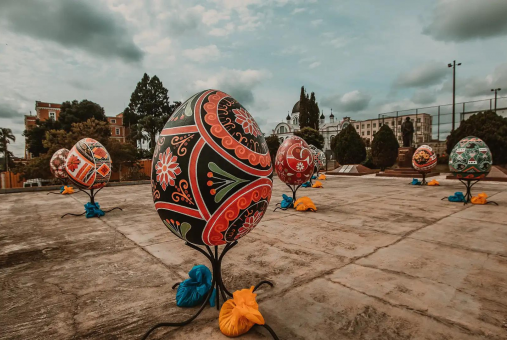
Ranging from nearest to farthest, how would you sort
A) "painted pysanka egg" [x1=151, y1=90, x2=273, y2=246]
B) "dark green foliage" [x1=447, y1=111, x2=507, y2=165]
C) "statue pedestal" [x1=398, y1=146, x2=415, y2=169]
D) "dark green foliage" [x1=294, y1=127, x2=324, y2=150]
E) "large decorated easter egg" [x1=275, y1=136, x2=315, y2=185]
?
"painted pysanka egg" [x1=151, y1=90, x2=273, y2=246], "large decorated easter egg" [x1=275, y1=136, x2=315, y2=185], "dark green foliage" [x1=447, y1=111, x2=507, y2=165], "statue pedestal" [x1=398, y1=146, x2=415, y2=169], "dark green foliage" [x1=294, y1=127, x2=324, y2=150]

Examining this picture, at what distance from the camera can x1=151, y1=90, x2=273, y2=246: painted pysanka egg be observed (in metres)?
2.04

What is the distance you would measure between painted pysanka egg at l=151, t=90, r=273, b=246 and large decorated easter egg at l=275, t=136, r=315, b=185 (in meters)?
4.42

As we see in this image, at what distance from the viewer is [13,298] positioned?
2707 millimetres

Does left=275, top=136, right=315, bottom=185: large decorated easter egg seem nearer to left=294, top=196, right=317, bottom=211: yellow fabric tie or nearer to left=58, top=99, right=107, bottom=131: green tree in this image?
left=294, top=196, right=317, bottom=211: yellow fabric tie

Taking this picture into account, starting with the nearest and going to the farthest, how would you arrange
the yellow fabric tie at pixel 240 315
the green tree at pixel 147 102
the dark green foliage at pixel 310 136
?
the yellow fabric tie at pixel 240 315
the green tree at pixel 147 102
the dark green foliage at pixel 310 136

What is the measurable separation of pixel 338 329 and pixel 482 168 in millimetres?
7427

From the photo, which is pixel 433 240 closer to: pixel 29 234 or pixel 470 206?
pixel 470 206

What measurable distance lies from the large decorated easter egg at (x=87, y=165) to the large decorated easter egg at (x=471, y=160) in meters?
9.30

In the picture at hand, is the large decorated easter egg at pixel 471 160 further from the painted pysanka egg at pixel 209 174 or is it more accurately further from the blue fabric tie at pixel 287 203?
the painted pysanka egg at pixel 209 174

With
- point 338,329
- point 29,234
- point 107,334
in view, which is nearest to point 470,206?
point 338,329

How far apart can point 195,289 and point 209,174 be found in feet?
3.94

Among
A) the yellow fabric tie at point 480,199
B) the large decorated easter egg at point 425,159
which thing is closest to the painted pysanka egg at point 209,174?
the yellow fabric tie at point 480,199

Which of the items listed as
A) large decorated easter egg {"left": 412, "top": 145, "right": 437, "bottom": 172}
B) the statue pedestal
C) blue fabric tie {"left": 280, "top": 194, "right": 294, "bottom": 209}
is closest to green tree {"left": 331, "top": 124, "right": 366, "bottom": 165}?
the statue pedestal

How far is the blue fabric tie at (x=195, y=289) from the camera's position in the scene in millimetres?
2439
